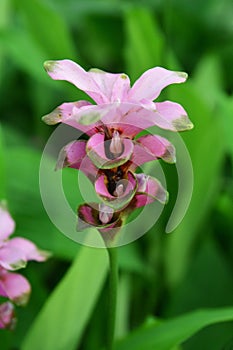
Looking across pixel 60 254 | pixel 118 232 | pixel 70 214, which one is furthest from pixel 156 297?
pixel 118 232

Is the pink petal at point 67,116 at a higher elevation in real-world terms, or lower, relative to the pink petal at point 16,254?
higher

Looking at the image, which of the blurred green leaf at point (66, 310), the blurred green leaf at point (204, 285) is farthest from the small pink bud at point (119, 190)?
the blurred green leaf at point (204, 285)

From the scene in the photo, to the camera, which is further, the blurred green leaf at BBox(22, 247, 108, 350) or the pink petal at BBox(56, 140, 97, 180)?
the blurred green leaf at BBox(22, 247, 108, 350)

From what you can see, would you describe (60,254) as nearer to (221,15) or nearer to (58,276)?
(58,276)

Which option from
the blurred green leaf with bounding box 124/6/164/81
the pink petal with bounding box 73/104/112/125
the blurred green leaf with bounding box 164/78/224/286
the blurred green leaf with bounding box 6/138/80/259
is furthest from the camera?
the blurred green leaf with bounding box 124/6/164/81

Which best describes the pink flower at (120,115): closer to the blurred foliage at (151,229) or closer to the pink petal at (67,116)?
the pink petal at (67,116)

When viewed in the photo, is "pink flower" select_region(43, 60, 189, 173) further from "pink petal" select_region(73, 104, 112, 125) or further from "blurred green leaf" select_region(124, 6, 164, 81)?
"blurred green leaf" select_region(124, 6, 164, 81)

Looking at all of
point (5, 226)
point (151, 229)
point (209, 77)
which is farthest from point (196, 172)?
point (5, 226)

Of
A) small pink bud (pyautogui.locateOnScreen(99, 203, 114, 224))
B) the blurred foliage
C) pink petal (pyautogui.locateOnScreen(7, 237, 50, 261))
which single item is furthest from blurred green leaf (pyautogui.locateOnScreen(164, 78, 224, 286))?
small pink bud (pyautogui.locateOnScreen(99, 203, 114, 224))
